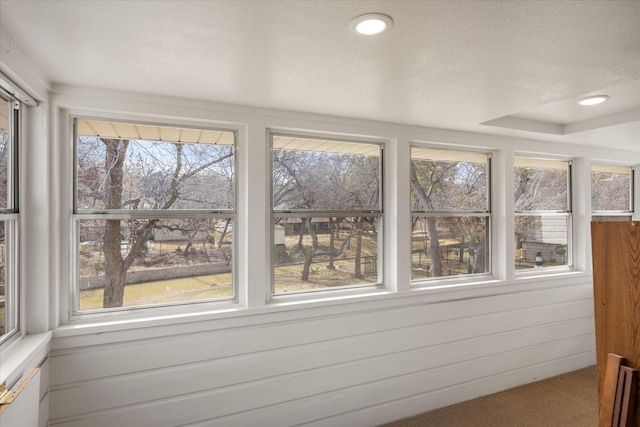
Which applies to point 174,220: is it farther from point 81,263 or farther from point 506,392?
point 506,392

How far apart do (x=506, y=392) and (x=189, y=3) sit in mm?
3824

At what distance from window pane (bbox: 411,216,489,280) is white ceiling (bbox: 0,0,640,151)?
1.15 metres

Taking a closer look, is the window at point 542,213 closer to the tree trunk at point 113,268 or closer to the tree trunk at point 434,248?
the tree trunk at point 434,248

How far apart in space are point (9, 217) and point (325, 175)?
6.38 ft

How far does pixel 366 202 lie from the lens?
2982 millimetres

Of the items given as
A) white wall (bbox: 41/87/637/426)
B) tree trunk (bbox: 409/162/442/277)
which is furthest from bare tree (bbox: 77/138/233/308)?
tree trunk (bbox: 409/162/442/277)

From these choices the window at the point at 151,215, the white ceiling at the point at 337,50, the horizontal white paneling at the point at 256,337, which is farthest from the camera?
the window at the point at 151,215

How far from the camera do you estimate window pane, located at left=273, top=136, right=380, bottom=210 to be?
271cm

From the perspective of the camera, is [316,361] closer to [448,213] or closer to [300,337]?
[300,337]

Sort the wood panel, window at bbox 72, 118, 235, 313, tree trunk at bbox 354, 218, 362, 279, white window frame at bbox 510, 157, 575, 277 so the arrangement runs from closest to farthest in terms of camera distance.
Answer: the wood panel → window at bbox 72, 118, 235, 313 → tree trunk at bbox 354, 218, 362, 279 → white window frame at bbox 510, 157, 575, 277

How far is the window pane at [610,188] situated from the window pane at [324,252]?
2.93m

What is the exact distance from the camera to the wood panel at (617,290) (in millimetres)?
1376

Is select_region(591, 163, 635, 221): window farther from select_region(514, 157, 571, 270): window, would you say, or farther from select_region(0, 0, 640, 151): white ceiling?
select_region(0, 0, 640, 151): white ceiling

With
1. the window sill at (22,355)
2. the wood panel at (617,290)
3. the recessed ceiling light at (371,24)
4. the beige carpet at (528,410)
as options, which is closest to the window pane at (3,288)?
the window sill at (22,355)
